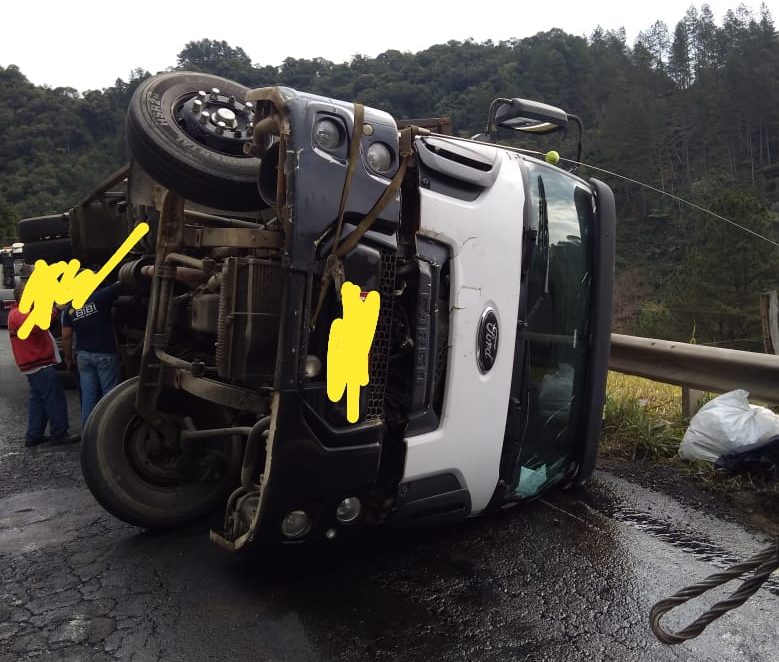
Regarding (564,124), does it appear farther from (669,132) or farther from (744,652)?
(669,132)

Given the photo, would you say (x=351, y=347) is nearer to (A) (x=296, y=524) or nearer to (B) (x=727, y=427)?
(A) (x=296, y=524)

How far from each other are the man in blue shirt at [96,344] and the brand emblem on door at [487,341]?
3.52 metres

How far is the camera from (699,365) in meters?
4.38

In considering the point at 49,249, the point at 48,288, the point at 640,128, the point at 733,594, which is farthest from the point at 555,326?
the point at 640,128

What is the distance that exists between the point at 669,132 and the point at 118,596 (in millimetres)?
64439

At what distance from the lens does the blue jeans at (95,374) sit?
17.7 feet

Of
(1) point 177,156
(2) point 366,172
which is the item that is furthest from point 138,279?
(2) point 366,172

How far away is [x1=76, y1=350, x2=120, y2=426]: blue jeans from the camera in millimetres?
5387

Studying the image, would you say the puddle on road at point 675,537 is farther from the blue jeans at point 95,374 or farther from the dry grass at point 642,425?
the blue jeans at point 95,374

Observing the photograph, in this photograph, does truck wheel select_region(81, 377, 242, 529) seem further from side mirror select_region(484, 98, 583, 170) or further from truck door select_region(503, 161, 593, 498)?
side mirror select_region(484, 98, 583, 170)

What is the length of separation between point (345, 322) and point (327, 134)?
0.66m

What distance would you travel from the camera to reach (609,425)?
484cm

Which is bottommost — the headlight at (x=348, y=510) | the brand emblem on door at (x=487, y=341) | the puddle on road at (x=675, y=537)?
the puddle on road at (x=675, y=537)

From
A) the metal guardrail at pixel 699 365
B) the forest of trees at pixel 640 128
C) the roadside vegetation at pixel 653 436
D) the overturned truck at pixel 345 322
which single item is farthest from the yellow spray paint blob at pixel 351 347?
the forest of trees at pixel 640 128
